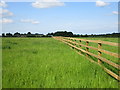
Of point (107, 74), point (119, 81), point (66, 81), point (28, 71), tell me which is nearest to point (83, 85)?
point (66, 81)

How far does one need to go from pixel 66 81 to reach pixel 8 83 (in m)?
1.92

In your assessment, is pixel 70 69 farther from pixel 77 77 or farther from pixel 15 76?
pixel 15 76

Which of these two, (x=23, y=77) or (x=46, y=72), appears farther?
(x=46, y=72)

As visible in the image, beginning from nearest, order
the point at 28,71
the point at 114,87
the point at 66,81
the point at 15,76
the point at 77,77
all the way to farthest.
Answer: the point at 114,87
the point at 66,81
the point at 77,77
the point at 15,76
the point at 28,71

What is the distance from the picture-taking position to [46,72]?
752 cm

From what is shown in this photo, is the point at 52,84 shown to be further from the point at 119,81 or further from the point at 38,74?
the point at 119,81

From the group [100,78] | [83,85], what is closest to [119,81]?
[100,78]

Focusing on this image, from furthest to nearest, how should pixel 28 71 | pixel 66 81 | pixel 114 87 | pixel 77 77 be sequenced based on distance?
pixel 28 71
pixel 77 77
pixel 66 81
pixel 114 87

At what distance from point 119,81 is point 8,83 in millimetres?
3711

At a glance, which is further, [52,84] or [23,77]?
[23,77]

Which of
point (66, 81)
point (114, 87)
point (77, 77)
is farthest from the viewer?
point (77, 77)

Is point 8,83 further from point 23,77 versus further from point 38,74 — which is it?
point 38,74

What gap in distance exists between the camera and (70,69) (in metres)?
7.92

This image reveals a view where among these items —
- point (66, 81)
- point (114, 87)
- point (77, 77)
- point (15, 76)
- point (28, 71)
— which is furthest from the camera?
point (28, 71)
